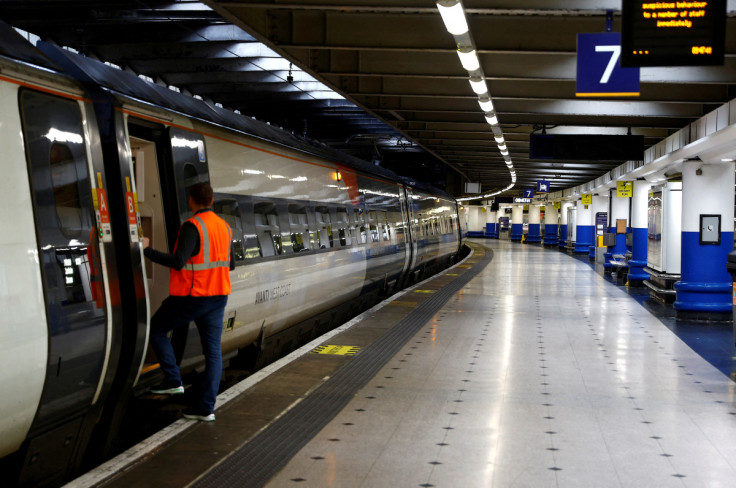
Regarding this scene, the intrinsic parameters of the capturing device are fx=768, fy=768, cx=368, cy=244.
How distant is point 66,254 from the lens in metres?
4.66

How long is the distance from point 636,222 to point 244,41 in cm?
1290

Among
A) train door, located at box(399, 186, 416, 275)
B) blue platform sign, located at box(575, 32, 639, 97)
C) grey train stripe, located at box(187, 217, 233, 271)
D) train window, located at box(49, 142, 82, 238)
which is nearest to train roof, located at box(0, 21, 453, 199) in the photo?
train window, located at box(49, 142, 82, 238)

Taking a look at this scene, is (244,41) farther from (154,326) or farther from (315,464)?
(315,464)

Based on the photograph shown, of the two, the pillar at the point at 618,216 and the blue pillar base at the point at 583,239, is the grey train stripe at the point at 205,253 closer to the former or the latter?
the pillar at the point at 618,216

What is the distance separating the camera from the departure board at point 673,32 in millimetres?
6484

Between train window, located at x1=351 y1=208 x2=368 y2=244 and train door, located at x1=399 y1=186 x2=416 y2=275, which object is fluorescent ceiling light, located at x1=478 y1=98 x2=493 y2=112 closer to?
train window, located at x1=351 y1=208 x2=368 y2=244

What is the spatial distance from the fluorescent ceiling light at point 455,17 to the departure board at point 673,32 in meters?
1.44

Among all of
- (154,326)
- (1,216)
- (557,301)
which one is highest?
(1,216)

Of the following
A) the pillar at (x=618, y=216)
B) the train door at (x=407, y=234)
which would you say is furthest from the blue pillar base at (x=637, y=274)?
the train door at (x=407, y=234)

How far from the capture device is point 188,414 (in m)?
6.02

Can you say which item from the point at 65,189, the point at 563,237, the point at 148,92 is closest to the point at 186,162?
the point at 148,92

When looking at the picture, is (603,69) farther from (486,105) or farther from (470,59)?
(486,105)

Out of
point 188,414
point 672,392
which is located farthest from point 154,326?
point 672,392

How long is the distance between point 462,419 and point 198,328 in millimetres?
2305
